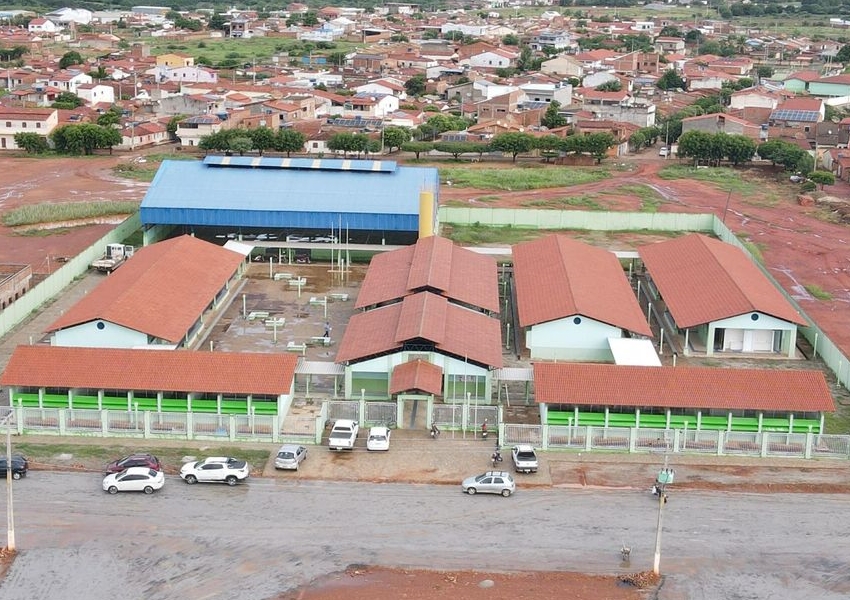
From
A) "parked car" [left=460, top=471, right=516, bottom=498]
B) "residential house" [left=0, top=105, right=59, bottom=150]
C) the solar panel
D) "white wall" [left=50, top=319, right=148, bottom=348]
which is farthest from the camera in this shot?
the solar panel

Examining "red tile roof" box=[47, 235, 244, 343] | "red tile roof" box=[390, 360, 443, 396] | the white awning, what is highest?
"red tile roof" box=[47, 235, 244, 343]

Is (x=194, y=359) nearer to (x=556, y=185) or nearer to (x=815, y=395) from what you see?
(x=815, y=395)

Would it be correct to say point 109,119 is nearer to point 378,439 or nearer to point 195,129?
point 195,129

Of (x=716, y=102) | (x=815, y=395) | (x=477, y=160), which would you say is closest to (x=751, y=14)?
(x=716, y=102)

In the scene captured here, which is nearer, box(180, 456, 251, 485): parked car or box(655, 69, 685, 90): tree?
box(180, 456, 251, 485): parked car

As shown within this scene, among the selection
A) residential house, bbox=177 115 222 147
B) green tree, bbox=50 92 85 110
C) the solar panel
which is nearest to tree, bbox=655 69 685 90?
the solar panel

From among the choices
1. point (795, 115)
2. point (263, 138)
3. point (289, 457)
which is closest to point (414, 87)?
point (263, 138)

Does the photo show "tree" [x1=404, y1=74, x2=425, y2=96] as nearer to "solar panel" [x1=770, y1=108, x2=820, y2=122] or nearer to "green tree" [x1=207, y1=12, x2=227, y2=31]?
"solar panel" [x1=770, y1=108, x2=820, y2=122]
